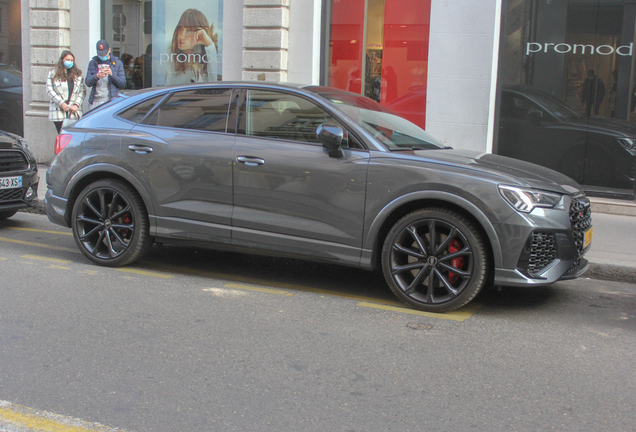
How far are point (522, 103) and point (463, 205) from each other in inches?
256

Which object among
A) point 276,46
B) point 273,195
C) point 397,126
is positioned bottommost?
point 273,195

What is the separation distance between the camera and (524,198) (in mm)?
4578

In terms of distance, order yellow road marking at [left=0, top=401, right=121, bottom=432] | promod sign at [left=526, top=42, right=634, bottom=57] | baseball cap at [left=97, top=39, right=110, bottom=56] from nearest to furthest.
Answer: yellow road marking at [left=0, top=401, right=121, bottom=432] → promod sign at [left=526, top=42, right=634, bottom=57] → baseball cap at [left=97, top=39, right=110, bottom=56]

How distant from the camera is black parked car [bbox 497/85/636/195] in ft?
32.9

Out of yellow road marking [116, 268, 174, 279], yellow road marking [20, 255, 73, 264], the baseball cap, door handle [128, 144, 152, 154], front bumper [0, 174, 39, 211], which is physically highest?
the baseball cap

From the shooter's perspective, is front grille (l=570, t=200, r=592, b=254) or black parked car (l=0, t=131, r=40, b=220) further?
black parked car (l=0, t=131, r=40, b=220)

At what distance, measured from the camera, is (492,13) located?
34.0ft

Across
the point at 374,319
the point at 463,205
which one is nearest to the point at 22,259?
the point at 374,319

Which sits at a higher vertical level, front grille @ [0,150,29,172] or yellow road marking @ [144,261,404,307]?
front grille @ [0,150,29,172]

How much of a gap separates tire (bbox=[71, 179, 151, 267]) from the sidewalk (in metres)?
3.44

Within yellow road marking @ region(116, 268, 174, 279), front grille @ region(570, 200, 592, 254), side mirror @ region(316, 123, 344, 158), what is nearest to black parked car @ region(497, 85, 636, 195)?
front grille @ region(570, 200, 592, 254)

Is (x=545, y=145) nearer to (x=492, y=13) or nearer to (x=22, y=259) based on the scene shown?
(x=492, y=13)

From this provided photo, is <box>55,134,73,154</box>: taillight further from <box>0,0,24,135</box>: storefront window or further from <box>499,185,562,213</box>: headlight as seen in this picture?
<box>0,0,24,135</box>: storefront window

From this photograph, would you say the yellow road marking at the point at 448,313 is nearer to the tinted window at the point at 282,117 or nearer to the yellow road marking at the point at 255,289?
the yellow road marking at the point at 255,289
